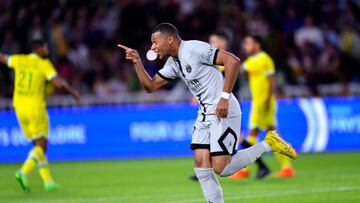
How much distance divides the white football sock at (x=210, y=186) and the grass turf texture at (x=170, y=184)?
2.06 m

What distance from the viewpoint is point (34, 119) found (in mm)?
13508

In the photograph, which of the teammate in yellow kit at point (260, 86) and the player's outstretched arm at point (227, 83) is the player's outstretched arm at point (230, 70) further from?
the teammate in yellow kit at point (260, 86)

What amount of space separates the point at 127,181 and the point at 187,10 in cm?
946

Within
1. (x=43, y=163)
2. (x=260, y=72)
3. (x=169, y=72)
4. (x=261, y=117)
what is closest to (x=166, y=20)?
(x=260, y=72)

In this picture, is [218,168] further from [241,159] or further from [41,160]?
[41,160]

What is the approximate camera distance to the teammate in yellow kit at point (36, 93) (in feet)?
44.2

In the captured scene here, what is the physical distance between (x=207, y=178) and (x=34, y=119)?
16.9 ft

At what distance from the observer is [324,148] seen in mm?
19266

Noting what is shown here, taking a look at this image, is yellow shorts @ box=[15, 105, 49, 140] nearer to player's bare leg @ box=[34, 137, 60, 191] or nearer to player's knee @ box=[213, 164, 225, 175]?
player's bare leg @ box=[34, 137, 60, 191]

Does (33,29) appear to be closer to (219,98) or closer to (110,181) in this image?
(110,181)

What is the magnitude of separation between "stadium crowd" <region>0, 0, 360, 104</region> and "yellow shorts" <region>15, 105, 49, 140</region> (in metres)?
7.32

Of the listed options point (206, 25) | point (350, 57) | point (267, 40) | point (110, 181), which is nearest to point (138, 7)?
point (206, 25)

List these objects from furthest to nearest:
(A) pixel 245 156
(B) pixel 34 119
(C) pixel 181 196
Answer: (B) pixel 34 119 < (C) pixel 181 196 < (A) pixel 245 156

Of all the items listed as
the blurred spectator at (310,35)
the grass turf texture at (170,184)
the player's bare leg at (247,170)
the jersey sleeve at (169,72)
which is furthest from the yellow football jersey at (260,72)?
the blurred spectator at (310,35)
